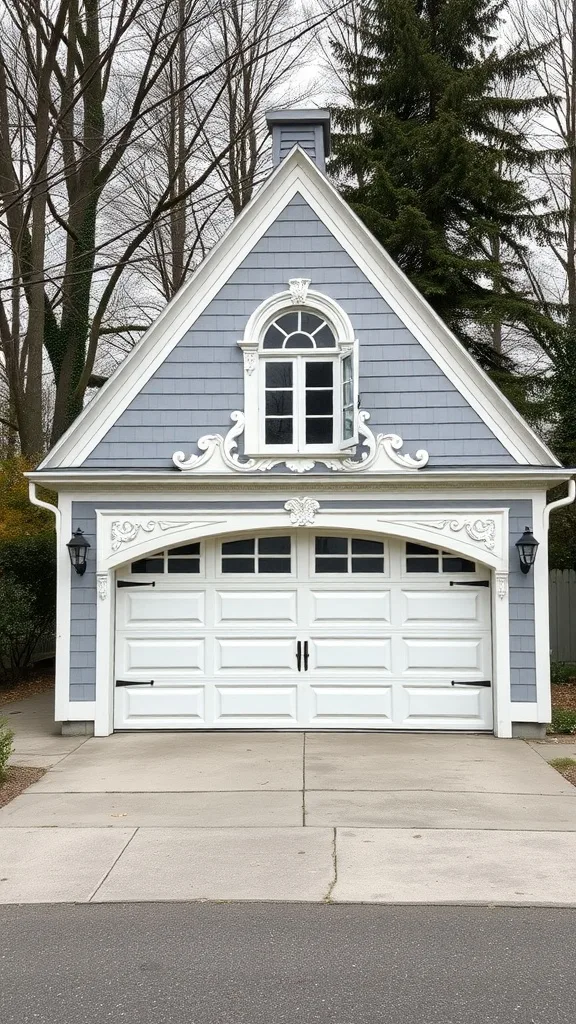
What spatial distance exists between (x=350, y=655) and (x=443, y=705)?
4.05 feet

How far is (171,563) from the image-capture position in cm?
1096

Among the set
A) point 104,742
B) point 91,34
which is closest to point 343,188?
point 91,34

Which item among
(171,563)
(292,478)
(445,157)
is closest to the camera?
(292,478)

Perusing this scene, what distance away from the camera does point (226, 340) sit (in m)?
10.7

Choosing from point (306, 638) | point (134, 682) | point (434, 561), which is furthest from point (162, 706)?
point (434, 561)

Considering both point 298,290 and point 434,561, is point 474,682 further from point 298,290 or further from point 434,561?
point 298,290

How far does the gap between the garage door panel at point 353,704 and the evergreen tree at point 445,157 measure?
9.23 m

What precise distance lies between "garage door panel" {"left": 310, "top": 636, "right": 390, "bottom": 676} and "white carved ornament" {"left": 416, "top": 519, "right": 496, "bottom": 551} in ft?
5.02

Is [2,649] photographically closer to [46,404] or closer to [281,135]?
[281,135]

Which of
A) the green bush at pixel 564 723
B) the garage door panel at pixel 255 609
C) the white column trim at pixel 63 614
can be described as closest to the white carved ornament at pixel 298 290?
the garage door panel at pixel 255 609

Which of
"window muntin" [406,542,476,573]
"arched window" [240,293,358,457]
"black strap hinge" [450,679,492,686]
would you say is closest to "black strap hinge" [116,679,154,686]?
"arched window" [240,293,358,457]

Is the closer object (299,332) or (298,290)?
(298,290)

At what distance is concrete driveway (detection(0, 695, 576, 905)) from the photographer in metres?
5.77

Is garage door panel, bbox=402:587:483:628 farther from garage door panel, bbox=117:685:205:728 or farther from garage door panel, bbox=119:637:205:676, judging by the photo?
garage door panel, bbox=117:685:205:728
